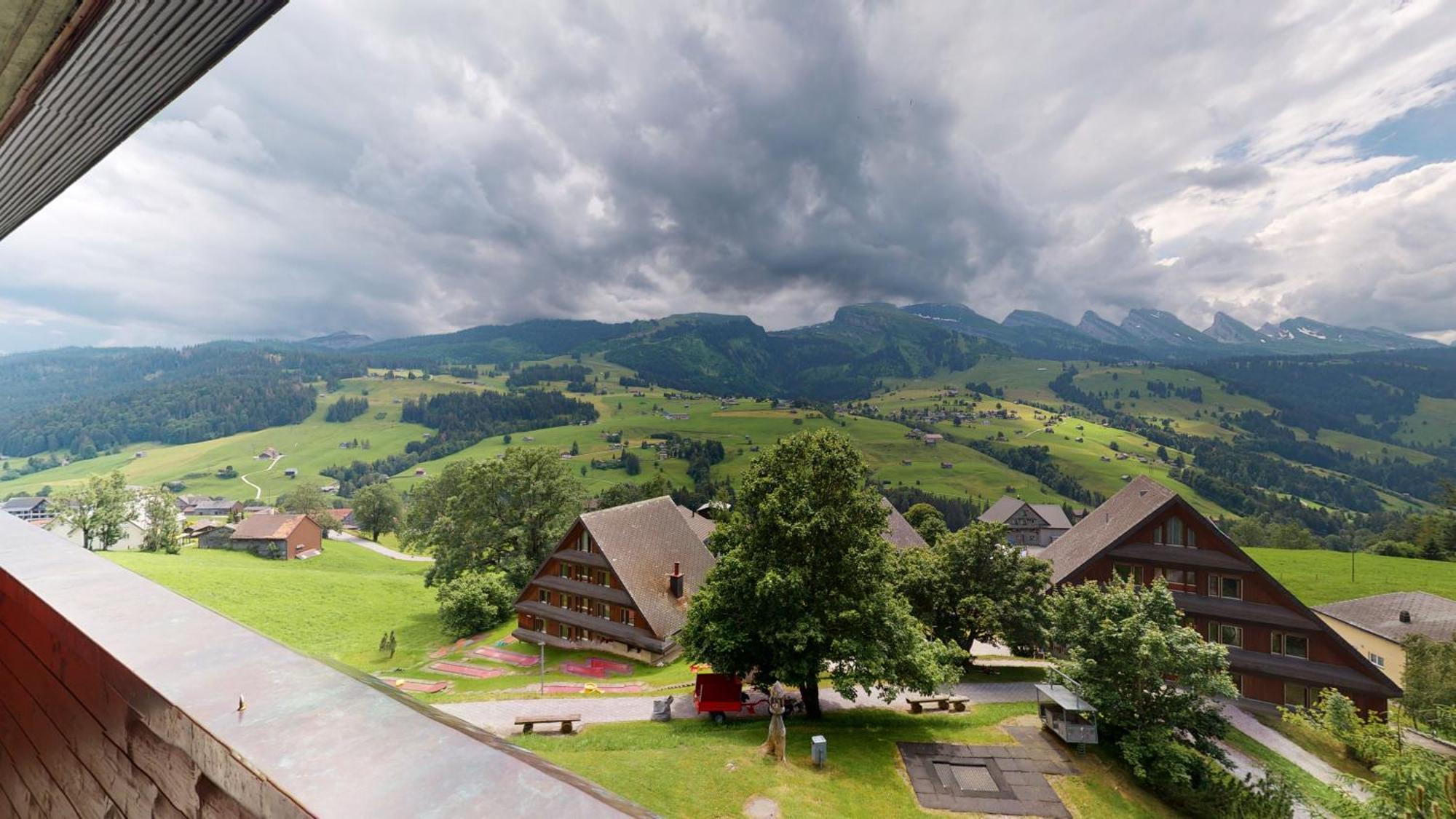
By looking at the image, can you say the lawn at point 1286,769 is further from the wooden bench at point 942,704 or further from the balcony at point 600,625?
the balcony at point 600,625

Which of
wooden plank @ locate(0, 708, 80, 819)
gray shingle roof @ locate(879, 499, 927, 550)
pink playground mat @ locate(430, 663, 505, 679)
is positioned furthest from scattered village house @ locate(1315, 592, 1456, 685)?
wooden plank @ locate(0, 708, 80, 819)

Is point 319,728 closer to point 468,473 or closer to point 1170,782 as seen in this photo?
point 1170,782

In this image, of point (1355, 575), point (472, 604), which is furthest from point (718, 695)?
point (1355, 575)

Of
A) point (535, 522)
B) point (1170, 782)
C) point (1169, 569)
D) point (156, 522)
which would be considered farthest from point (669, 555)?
point (156, 522)

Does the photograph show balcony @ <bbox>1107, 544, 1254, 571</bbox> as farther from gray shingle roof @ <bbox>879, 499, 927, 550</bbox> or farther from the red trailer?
the red trailer

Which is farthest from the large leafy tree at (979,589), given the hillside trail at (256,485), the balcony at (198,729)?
the hillside trail at (256,485)

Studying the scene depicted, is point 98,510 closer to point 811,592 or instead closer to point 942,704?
point 811,592
